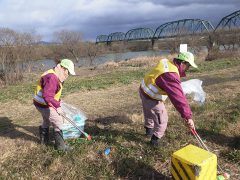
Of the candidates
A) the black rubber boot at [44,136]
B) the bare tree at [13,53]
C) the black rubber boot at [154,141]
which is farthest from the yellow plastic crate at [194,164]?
the bare tree at [13,53]

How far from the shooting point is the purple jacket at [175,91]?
3761 millimetres

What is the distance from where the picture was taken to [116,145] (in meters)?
4.67

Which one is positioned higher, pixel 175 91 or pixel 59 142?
pixel 175 91

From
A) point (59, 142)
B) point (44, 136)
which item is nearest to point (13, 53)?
point (44, 136)

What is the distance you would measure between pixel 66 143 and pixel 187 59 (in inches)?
89.6

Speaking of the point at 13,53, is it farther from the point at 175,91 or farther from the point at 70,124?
the point at 175,91

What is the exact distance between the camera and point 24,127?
6152 millimetres

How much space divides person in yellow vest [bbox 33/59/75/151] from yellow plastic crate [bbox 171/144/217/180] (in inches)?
72.6

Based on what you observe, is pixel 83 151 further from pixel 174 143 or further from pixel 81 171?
pixel 174 143

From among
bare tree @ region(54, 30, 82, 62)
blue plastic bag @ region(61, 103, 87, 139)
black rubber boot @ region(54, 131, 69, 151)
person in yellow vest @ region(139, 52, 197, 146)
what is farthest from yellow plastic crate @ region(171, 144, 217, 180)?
bare tree @ region(54, 30, 82, 62)

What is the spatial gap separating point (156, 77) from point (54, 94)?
4.77 ft

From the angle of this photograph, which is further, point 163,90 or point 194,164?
point 163,90

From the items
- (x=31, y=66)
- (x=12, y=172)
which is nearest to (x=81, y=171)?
(x=12, y=172)

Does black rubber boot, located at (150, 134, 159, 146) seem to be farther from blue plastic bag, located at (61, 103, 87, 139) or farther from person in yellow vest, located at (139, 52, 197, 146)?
blue plastic bag, located at (61, 103, 87, 139)
